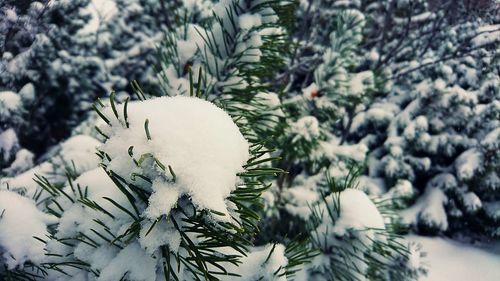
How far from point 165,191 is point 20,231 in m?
0.50

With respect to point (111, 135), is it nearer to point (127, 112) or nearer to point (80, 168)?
point (127, 112)

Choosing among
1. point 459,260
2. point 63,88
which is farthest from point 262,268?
point 459,260

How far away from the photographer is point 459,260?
15.9ft

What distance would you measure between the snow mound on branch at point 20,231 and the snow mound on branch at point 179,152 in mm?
401

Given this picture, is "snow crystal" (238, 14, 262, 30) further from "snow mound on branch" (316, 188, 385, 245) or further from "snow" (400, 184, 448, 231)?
"snow" (400, 184, 448, 231)

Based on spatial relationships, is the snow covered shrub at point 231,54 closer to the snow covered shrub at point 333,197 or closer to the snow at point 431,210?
the snow covered shrub at point 333,197

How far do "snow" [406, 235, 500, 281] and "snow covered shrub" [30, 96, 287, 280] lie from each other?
4.42 meters

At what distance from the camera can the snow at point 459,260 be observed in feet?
14.6

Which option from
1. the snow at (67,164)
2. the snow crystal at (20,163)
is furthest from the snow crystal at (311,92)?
the snow crystal at (20,163)

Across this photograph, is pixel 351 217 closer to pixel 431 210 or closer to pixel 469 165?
pixel 431 210

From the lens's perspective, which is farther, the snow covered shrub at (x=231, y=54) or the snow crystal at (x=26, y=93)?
the snow crystal at (x=26, y=93)

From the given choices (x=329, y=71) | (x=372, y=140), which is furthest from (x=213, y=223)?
(x=372, y=140)

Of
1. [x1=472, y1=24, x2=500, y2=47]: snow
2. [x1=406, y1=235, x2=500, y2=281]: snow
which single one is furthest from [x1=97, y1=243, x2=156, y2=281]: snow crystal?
[x1=472, y1=24, x2=500, y2=47]: snow

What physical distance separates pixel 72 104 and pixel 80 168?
336 cm
